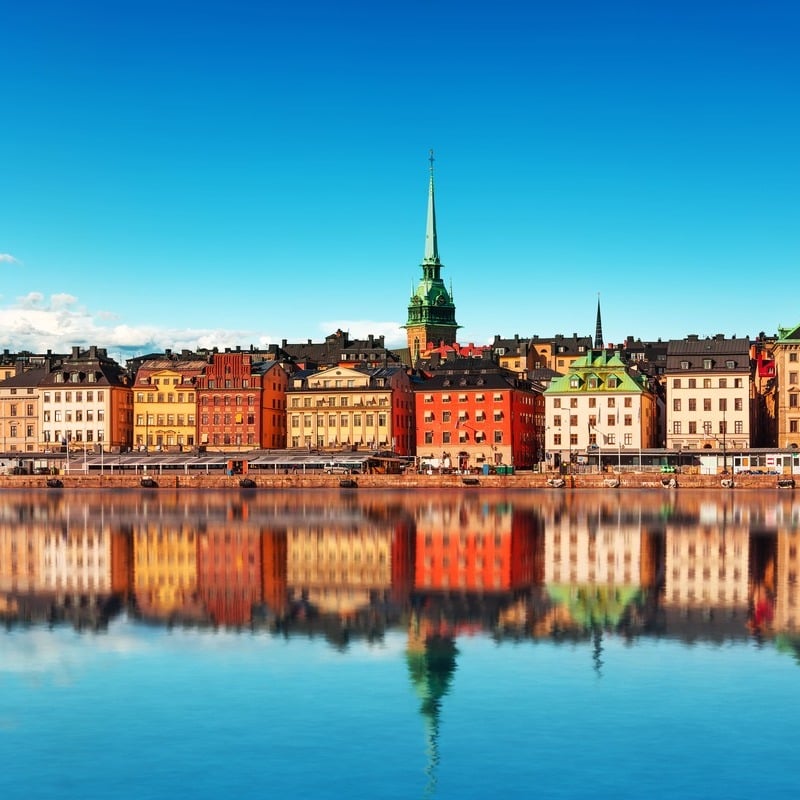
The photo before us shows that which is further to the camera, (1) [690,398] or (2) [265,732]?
(1) [690,398]

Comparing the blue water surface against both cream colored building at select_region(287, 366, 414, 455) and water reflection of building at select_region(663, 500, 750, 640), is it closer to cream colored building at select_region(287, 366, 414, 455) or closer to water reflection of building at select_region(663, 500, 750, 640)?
water reflection of building at select_region(663, 500, 750, 640)

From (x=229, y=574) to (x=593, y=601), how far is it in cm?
1558

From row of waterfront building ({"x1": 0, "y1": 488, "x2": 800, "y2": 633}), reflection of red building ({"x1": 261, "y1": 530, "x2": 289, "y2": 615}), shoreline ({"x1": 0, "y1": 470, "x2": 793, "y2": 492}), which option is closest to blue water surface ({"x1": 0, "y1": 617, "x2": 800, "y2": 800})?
row of waterfront building ({"x1": 0, "y1": 488, "x2": 800, "y2": 633})

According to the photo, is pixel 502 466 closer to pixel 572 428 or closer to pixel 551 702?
pixel 572 428

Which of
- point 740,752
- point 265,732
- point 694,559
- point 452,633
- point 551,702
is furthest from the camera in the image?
point 694,559

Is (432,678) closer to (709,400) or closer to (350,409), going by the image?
(709,400)

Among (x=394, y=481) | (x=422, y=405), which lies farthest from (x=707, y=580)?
(x=422, y=405)

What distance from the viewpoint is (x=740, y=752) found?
23.2 meters

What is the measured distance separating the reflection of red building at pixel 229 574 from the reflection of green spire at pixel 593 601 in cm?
979

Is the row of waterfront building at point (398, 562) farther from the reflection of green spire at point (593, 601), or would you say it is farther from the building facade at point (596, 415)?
the building facade at point (596, 415)

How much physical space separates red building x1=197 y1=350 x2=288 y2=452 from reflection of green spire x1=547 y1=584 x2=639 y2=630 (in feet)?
361

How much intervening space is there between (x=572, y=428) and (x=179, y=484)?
4325cm

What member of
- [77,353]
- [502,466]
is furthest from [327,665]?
[77,353]

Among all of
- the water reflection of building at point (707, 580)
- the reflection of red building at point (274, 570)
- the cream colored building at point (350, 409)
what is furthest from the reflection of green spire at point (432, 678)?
the cream colored building at point (350, 409)
